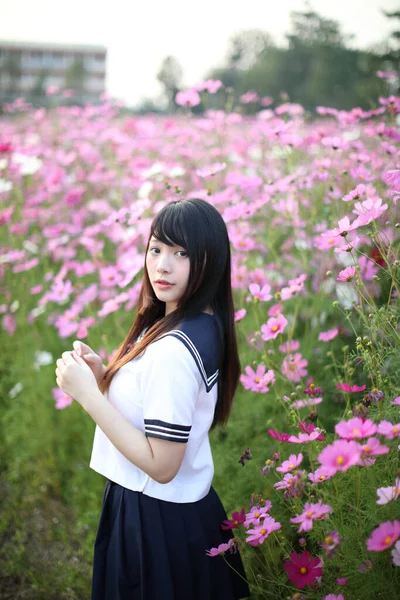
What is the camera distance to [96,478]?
1.91m

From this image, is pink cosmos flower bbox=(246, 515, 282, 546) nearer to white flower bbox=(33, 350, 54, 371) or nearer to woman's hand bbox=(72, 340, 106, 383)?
woman's hand bbox=(72, 340, 106, 383)

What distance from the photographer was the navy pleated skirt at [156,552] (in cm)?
102

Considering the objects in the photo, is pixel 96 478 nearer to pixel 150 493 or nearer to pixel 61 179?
pixel 150 493

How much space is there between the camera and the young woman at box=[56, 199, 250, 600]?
93cm

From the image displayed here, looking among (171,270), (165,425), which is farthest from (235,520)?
(171,270)

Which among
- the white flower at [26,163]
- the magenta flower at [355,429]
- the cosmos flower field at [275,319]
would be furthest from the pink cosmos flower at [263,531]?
the white flower at [26,163]

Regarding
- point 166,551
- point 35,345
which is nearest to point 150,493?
point 166,551

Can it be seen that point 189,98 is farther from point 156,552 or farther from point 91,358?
point 156,552

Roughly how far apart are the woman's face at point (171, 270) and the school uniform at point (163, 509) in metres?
0.06

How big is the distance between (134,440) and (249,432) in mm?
709

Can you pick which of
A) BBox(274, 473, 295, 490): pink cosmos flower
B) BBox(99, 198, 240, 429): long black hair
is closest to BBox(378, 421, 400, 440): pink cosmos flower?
BBox(274, 473, 295, 490): pink cosmos flower

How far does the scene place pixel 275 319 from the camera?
1301 mm

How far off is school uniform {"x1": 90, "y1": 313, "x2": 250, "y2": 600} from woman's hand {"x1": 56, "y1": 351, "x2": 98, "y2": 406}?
9 cm

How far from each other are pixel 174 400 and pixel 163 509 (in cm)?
28
